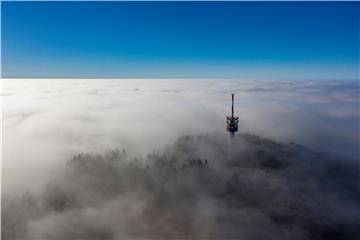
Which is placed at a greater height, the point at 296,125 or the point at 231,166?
the point at 296,125

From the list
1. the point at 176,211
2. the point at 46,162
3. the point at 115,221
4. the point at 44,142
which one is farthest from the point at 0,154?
the point at 176,211

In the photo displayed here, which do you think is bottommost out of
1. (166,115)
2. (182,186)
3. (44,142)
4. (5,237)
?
(5,237)

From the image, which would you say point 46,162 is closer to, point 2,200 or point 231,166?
point 2,200

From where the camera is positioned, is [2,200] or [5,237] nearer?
[5,237]

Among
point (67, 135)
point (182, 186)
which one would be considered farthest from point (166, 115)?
point (182, 186)

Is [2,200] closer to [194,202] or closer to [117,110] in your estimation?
[194,202]

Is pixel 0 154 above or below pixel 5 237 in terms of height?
above

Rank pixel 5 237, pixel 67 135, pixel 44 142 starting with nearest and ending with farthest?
1. pixel 5 237
2. pixel 44 142
3. pixel 67 135

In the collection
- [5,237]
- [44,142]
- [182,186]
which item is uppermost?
[44,142]

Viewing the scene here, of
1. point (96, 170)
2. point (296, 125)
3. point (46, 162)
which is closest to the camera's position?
point (96, 170)
